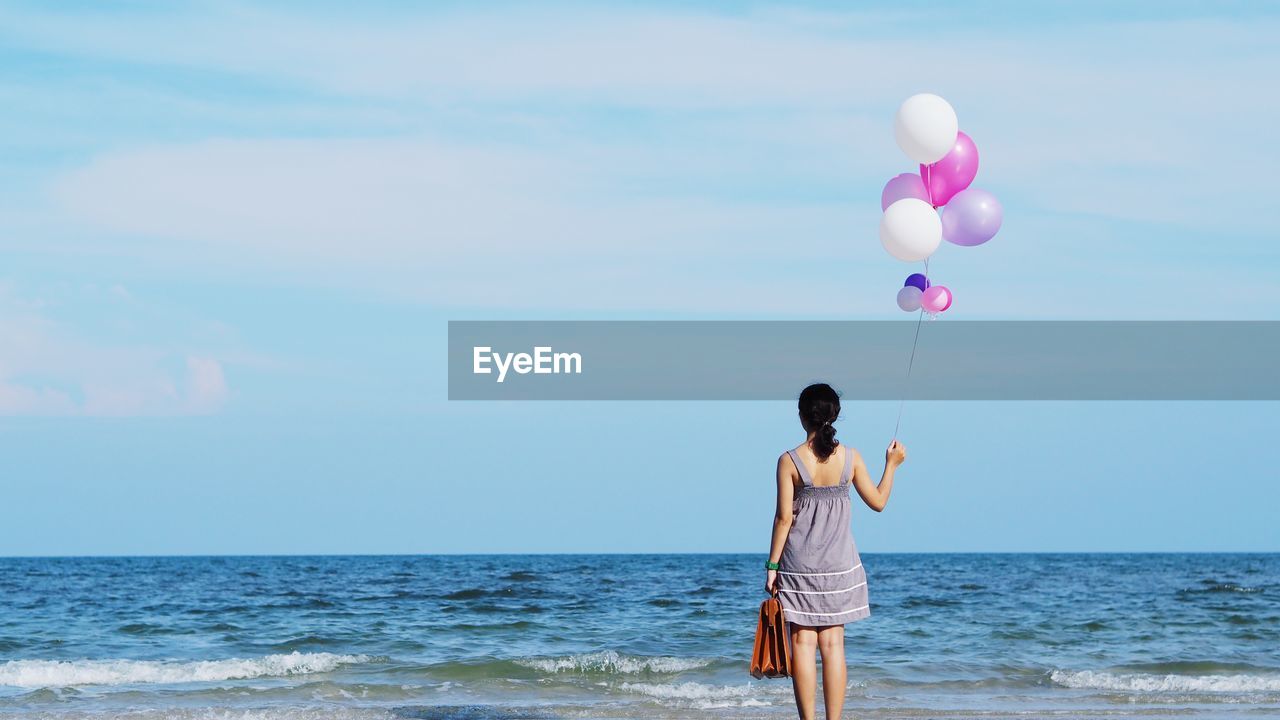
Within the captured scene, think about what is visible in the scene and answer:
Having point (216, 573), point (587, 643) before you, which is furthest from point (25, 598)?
point (587, 643)

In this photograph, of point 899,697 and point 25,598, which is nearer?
point 899,697

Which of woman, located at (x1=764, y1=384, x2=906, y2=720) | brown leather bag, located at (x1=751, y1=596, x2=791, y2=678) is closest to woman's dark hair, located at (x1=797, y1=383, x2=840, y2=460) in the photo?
woman, located at (x1=764, y1=384, x2=906, y2=720)

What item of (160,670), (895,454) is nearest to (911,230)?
(895,454)

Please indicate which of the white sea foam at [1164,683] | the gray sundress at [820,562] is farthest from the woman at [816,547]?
the white sea foam at [1164,683]

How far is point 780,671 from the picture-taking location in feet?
20.0

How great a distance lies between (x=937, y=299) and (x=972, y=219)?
50cm

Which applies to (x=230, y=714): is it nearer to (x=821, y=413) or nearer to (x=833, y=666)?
(x=833, y=666)

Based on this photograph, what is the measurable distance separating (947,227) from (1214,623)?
40.2 feet

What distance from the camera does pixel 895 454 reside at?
606cm

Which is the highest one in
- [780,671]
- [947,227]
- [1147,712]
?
[947,227]

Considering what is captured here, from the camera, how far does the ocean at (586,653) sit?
959cm

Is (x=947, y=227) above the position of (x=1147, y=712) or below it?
above

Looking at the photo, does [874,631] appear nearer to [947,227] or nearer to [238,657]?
[238,657]

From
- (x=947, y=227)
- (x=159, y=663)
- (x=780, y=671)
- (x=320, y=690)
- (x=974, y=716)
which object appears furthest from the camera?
(x=159, y=663)
